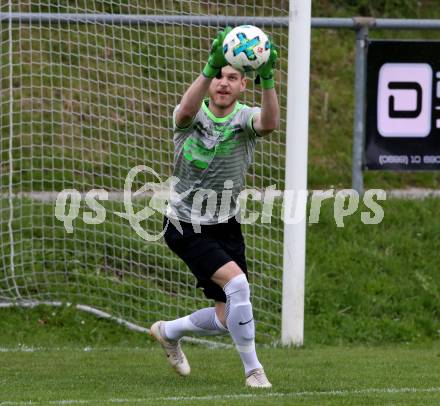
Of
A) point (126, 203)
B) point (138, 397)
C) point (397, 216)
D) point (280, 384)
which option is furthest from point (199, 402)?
point (397, 216)

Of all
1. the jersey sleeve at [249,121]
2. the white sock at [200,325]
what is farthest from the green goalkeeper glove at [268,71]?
the white sock at [200,325]

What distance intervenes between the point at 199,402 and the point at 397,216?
599 cm

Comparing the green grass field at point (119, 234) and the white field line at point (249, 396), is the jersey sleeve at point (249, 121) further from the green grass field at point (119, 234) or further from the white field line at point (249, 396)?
the green grass field at point (119, 234)

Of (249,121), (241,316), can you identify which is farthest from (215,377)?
(249,121)

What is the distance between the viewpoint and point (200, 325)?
723cm

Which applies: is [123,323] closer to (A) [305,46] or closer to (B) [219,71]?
(A) [305,46]

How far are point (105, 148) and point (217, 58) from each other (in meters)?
3.99

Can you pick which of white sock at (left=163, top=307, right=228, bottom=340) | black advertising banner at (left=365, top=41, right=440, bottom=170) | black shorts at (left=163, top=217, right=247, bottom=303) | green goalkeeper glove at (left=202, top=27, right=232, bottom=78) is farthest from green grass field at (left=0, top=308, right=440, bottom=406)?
black advertising banner at (left=365, top=41, right=440, bottom=170)

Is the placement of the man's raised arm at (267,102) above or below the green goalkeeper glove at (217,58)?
below

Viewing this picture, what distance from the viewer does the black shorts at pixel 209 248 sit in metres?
6.72

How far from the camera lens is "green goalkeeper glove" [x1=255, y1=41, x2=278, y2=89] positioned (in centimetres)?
631

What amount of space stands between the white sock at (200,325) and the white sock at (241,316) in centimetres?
45

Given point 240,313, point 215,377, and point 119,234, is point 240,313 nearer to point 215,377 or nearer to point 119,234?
point 215,377

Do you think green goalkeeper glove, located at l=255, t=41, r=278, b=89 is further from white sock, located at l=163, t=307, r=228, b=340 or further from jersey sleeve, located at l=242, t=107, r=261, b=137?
white sock, located at l=163, t=307, r=228, b=340
